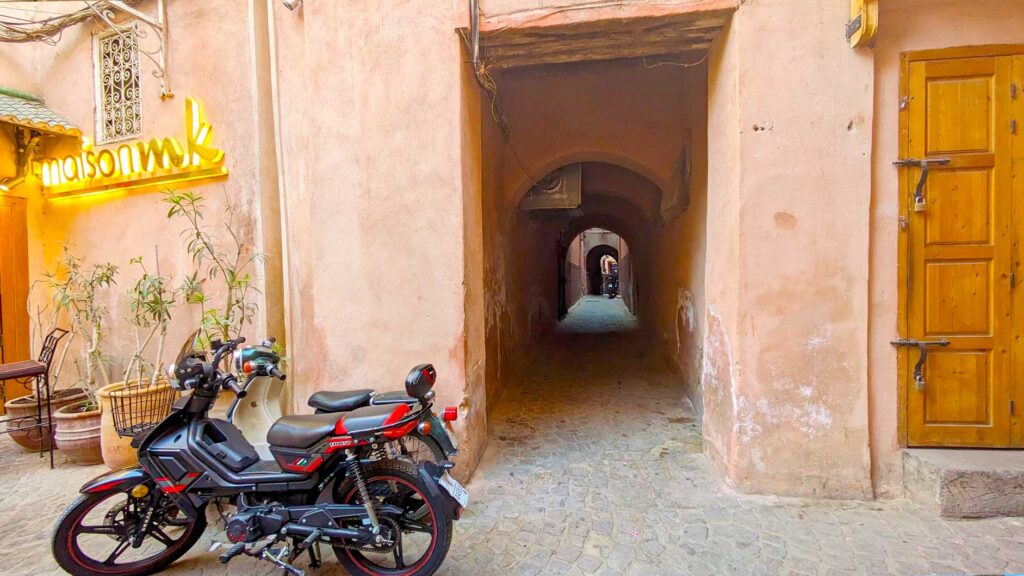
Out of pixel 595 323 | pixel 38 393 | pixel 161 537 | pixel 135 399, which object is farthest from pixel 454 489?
pixel 595 323

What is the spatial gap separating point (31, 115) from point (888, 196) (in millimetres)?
8487

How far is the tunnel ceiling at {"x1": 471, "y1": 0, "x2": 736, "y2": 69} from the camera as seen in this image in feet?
11.0

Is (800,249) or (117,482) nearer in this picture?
(117,482)

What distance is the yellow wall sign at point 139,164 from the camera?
4809 millimetres

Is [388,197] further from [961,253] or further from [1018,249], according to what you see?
[1018,249]

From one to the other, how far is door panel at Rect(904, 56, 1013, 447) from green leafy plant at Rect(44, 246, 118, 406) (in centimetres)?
718

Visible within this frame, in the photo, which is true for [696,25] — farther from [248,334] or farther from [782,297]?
[248,334]

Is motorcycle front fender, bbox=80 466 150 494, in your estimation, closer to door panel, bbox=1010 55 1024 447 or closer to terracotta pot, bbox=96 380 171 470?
terracotta pot, bbox=96 380 171 470

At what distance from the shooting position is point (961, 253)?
10.4 ft

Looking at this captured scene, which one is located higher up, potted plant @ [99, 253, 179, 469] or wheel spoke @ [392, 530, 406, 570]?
potted plant @ [99, 253, 179, 469]

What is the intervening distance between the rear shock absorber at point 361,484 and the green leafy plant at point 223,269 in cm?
267

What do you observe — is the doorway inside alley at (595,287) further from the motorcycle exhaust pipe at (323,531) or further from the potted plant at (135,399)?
the motorcycle exhaust pipe at (323,531)

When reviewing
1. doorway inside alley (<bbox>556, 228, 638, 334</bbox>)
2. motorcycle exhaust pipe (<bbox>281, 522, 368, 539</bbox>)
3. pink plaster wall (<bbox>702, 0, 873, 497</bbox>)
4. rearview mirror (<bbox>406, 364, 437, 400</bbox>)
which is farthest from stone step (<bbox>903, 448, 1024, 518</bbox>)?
doorway inside alley (<bbox>556, 228, 638, 334</bbox>)

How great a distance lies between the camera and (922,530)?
2.80 meters
